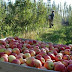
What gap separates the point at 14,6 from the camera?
745cm

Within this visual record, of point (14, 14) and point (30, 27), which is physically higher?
point (14, 14)

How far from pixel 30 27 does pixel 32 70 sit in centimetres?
589

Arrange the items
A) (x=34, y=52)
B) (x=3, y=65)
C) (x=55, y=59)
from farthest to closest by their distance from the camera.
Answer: (x=34, y=52) → (x=55, y=59) → (x=3, y=65)

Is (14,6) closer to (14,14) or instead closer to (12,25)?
(14,14)

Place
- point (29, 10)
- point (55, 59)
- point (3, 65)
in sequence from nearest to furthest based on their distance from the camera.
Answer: point (3, 65) < point (55, 59) < point (29, 10)

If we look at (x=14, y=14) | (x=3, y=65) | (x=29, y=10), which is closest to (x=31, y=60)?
(x=3, y=65)

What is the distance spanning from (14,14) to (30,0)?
3.75ft

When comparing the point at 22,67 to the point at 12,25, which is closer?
the point at 22,67

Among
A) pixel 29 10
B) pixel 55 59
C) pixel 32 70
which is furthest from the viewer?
pixel 29 10

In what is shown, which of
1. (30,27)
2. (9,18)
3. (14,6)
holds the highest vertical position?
(14,6)

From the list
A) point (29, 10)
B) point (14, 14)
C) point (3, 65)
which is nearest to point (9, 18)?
point (14, 14)

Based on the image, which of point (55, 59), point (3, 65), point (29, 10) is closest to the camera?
point (3, 65)

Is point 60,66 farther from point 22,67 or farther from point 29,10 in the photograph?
point 29,10

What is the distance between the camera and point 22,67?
5.42 feet
